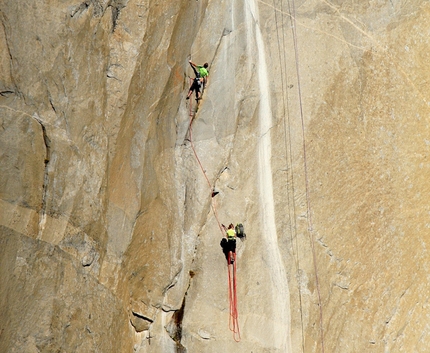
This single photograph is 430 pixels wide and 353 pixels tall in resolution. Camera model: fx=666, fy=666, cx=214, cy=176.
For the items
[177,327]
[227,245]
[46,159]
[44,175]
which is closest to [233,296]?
[227,245]

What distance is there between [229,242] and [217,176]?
126 cm

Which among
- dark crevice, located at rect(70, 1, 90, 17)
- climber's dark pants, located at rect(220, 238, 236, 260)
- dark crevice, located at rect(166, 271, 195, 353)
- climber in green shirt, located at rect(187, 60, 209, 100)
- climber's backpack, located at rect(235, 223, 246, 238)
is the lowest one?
dark crevice, located at rect(166, 271, 195, 353)

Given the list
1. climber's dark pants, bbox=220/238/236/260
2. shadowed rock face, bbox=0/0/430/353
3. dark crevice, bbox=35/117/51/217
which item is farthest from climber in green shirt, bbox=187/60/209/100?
dark crevice, bbox=35/117/51/217

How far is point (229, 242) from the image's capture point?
12.1 metres

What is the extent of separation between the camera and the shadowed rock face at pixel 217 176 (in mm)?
11125

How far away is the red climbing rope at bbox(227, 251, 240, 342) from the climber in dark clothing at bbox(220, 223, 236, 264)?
43mm

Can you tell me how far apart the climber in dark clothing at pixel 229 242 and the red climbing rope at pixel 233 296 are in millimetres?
43

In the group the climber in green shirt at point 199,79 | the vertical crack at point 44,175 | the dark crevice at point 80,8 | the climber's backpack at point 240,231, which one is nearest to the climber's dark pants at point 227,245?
the climber's backpack at point 240,231

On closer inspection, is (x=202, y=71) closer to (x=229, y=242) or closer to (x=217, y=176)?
(x=217, y=176)

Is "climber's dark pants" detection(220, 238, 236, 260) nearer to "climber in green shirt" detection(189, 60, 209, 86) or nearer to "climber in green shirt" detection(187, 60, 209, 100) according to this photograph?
"climber in green shirt" detection(187, 60, 209, 100)

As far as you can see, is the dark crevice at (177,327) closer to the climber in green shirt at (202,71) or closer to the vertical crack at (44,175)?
the vertical crack at (44,175)

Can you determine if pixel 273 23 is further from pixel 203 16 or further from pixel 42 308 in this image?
pixel 42 308

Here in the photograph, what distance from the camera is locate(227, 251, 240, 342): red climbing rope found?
12102 millimetres

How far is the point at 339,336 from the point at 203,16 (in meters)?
6.56
